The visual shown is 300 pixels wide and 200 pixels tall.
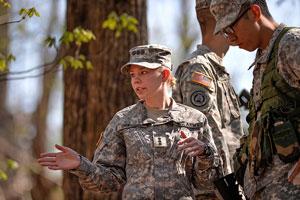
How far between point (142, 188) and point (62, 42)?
3.65 meters

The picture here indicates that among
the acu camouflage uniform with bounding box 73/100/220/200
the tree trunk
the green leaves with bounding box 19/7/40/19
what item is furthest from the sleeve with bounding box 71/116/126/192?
the tree trunk

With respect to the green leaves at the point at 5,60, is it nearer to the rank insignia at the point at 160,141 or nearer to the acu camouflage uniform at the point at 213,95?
the acu camouflage uniform at the point at 213,95

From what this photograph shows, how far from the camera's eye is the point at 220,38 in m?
6.74

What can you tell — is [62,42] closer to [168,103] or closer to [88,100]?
[88,100]

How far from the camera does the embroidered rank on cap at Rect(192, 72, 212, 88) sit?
6281 millimetres

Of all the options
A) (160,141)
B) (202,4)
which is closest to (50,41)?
(202,4)

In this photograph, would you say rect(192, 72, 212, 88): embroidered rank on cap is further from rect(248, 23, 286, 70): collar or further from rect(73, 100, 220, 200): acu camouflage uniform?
rect(248, 23, 286, 70): collar

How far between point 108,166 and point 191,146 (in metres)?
0.67

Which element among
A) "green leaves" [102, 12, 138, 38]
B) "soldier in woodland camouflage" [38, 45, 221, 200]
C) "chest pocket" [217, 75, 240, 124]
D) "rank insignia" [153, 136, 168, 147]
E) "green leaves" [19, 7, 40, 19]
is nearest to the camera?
"soldier in woodland camouflage" [38, 45, 221, 200]

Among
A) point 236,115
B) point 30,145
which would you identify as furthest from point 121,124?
point 30,145

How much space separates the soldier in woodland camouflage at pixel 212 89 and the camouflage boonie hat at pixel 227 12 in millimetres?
1061

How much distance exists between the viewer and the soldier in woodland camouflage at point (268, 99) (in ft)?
15.9

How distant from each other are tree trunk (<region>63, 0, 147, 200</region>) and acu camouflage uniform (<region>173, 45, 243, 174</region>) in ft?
7.03

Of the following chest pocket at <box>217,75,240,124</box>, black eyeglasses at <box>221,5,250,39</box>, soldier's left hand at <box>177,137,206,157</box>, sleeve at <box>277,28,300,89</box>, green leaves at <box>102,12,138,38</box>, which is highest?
green leaves at <box>102,12,138,38</box>
